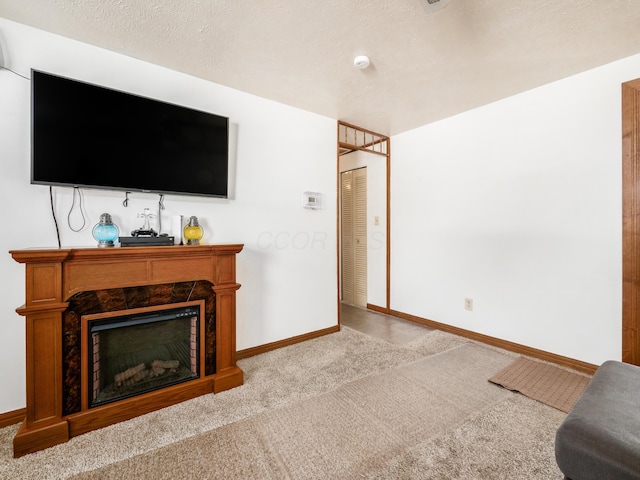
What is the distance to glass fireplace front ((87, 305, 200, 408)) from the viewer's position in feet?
5.72

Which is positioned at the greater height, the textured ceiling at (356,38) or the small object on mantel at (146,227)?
the textured ceiling at (356,38)

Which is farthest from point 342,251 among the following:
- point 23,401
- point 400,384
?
point 23,401

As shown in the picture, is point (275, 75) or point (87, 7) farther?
point (275, 75)

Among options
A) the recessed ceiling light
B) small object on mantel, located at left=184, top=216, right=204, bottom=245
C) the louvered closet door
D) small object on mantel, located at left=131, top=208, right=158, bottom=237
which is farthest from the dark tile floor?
the recessed ceiling light

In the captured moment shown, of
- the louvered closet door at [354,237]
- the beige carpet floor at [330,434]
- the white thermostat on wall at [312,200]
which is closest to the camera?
the beige carpet floor at [330,434]

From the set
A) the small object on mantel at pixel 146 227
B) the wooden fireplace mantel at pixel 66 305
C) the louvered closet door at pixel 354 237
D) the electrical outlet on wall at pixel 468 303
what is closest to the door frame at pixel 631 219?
the electrical outlet on wall at pixel 468 303

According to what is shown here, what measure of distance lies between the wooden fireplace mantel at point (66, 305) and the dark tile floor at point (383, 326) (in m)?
1.78

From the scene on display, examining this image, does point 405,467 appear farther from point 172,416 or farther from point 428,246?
point 428,246

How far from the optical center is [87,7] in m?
1.63

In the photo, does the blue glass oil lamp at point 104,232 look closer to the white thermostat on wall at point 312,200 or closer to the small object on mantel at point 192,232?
the small object on mantel at point 192,232

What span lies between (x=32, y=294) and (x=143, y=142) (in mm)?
1094

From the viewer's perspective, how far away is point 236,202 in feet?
8.40

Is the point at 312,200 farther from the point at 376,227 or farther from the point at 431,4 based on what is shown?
the point at 431,4

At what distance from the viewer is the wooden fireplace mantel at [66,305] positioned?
1505 mm
